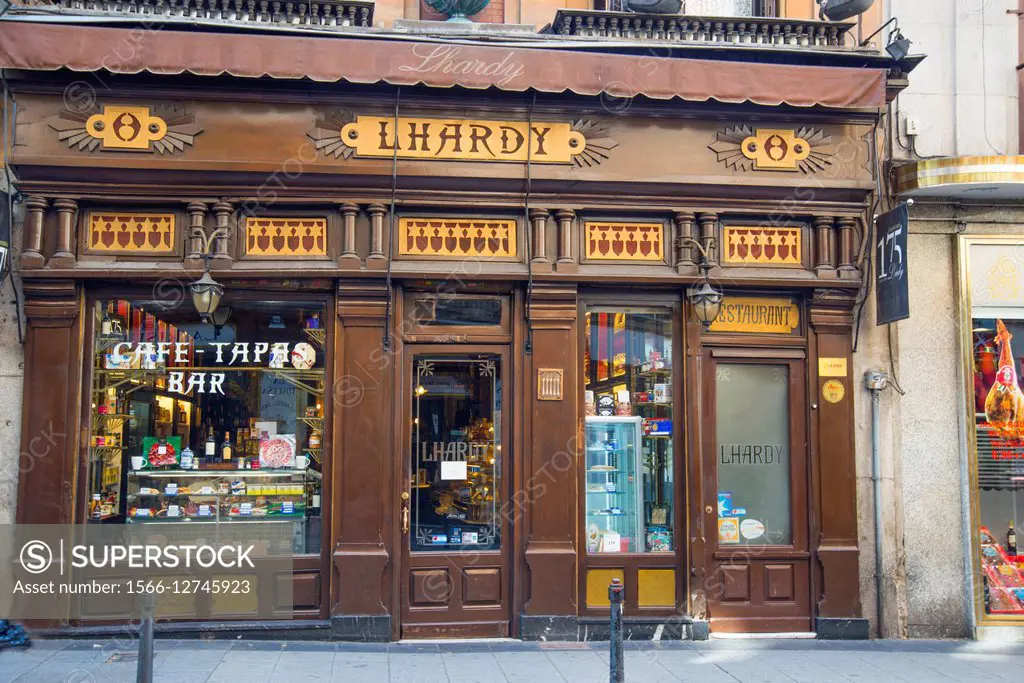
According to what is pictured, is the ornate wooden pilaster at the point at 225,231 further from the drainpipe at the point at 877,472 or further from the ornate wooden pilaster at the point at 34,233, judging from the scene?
the drainpipe at the point at 877,472

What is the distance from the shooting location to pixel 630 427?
9430 mm

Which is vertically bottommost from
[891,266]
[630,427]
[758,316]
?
[630,427]

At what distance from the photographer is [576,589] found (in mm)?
8891

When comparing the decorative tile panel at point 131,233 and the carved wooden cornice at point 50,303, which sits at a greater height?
the decorative tile panel at point 131,233

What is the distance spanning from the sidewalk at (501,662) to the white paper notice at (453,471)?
156 cm

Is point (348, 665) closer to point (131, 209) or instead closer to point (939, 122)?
point (131, 209)

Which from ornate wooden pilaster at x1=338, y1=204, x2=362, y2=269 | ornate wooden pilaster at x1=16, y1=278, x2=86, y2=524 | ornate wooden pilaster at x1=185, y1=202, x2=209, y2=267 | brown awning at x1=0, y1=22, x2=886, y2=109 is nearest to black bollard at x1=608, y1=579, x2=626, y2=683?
ornate wooden pilaster at x1=338, y1=204, x2=362, y2=269

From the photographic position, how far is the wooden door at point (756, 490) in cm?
920

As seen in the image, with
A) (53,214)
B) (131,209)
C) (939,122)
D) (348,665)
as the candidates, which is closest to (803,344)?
(939,122)

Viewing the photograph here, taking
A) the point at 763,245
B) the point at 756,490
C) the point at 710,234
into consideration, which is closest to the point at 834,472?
the point at 756,490

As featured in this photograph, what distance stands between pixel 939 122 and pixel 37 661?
10.3 metres

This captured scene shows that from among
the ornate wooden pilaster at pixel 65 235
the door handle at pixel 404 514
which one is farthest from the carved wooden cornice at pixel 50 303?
the door handle at pixel 404 514

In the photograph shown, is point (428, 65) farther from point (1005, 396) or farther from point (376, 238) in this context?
point (1005, 396)

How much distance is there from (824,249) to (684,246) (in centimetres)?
147
